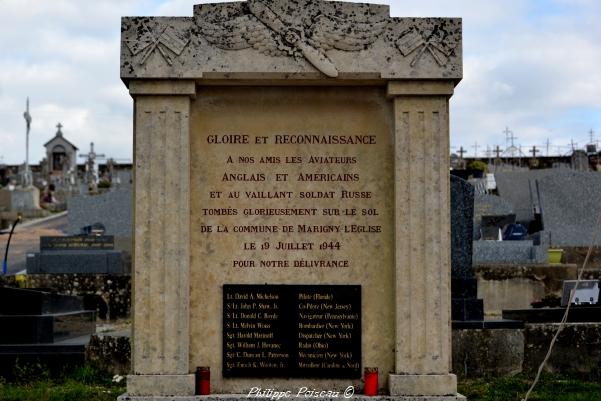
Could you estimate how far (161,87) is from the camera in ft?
24.8

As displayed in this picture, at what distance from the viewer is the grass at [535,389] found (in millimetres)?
9312

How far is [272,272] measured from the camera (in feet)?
25.4

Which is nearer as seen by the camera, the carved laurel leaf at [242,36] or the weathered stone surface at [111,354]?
the carved laurel leaf at [242,36]

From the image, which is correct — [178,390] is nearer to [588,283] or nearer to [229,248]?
[229,248]

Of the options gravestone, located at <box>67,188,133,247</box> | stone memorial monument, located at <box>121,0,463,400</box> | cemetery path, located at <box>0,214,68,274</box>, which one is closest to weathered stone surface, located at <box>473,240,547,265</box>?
gravestone, located at <box>67,188,133,247</box>

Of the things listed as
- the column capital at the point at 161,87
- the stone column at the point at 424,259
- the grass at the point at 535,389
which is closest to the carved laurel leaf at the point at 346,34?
the stone column at the point at 424,259

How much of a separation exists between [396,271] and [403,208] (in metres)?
0.53

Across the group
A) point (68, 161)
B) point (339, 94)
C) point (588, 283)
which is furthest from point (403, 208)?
point (68, 161)

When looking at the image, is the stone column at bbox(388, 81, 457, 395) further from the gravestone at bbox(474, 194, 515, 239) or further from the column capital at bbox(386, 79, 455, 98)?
the gravestone at bbox(474, 194, 515, 239)

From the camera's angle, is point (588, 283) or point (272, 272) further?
point (588, 283)

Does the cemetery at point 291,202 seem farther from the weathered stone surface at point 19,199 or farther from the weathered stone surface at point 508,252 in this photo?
the weathered stone surface at point 19,199

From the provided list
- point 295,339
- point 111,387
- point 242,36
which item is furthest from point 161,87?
point 111,387

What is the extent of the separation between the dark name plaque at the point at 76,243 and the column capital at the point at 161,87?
11.9 meters

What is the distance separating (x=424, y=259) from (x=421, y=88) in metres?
1.43
